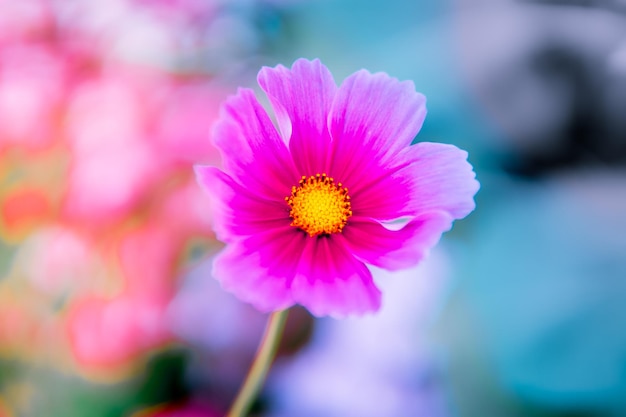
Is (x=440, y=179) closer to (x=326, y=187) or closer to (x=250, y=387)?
(x=326, y=187)

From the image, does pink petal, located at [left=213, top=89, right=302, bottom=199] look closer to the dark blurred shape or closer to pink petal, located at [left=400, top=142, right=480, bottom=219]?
pink petal, located at [left=400, top=142, right=480, bottom=219]

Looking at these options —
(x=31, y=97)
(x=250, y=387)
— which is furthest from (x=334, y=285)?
(x=31, y=97)

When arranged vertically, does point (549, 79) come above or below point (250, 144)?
above

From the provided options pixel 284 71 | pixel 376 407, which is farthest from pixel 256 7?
pixel 376 407

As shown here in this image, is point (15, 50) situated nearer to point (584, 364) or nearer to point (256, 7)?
Answer: point (256, 7)

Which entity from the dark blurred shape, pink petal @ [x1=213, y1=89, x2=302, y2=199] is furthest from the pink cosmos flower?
the dark blurred shape

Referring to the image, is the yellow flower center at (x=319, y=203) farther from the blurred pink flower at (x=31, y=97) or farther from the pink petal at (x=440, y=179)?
the blurred pink flower at (x=31, y=97)

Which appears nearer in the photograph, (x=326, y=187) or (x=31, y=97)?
(x=326, y=187)
